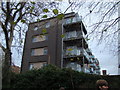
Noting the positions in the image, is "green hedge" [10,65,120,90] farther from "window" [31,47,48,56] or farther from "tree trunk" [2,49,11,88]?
"window" [31,47,48,56]

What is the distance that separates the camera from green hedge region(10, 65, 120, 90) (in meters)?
9.05

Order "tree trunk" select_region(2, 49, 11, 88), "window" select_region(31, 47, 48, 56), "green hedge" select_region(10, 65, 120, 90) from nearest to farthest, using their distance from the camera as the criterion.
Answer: "green hedge" select_region(10, 65, 120, 90)
"tree trunk" select_region(2, 49, 11, 88)
"window" select_region(31, 47, 48, 56)

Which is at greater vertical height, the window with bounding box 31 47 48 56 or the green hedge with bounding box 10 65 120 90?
the window with bounding box 31 47 48 56

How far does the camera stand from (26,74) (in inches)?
424

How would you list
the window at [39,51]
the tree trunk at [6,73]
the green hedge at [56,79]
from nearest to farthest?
the green hedge at [56,79] → the tree trunk at [6,73] → the window at [39,51]

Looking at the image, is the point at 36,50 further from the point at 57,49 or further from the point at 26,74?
the point at 26,74

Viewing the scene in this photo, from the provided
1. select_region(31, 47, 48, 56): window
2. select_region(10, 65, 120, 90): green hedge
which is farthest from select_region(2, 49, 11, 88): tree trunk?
select_region(31, 47, 48, 56): window

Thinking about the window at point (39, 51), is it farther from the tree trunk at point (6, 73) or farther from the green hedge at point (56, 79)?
the tree trunk at point (6, 73)

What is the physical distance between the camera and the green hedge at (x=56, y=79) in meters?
9.05

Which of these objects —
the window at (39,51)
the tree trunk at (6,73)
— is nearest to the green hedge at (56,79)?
the tree trunk at (6,73)

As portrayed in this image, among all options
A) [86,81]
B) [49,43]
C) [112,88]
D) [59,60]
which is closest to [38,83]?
[86,81]

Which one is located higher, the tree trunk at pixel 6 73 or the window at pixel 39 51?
the window at pixel 39 51

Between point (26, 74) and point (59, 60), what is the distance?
27.1 ft

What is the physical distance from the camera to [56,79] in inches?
388
